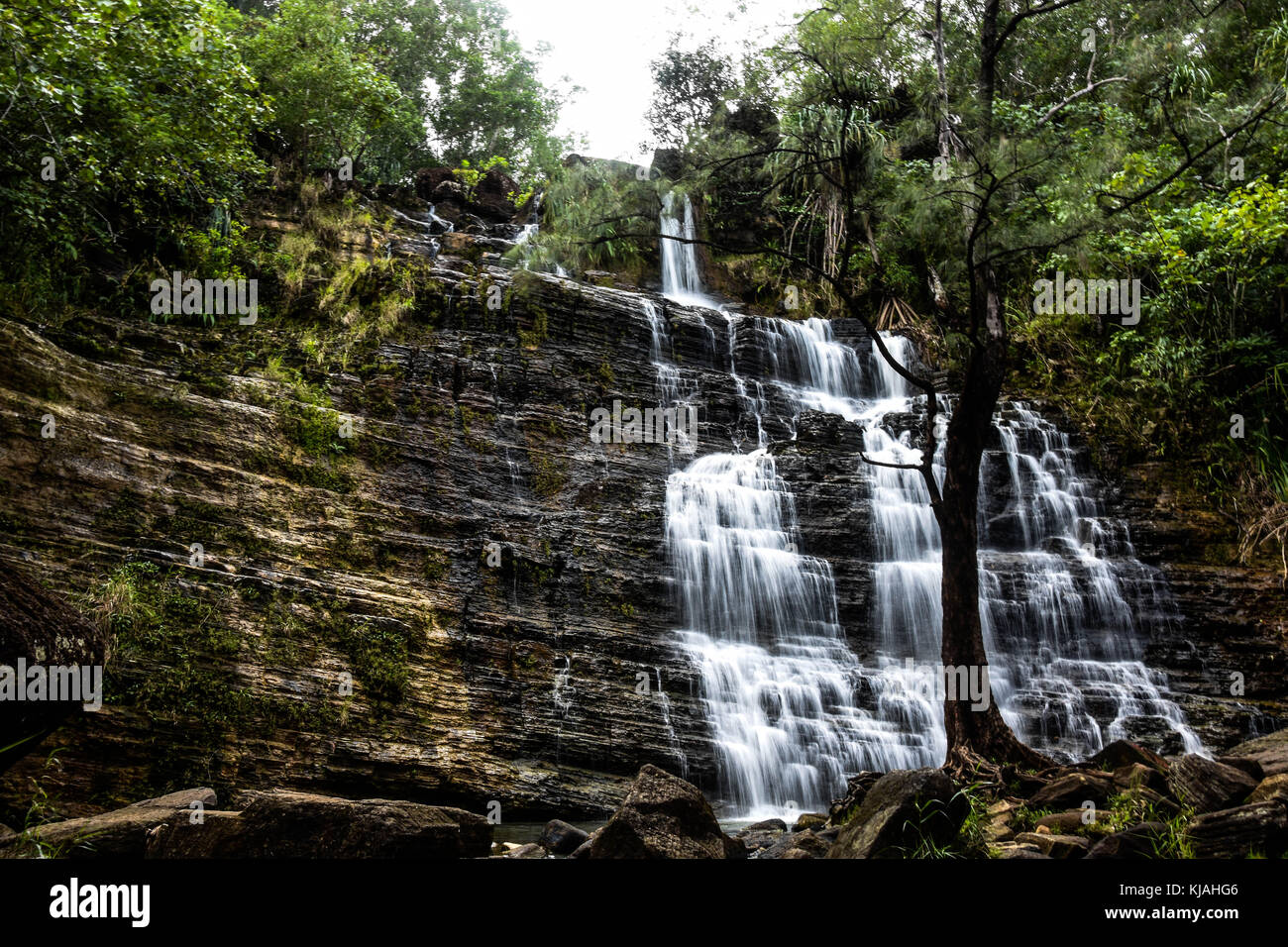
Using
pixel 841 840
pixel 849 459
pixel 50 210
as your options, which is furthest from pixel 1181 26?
pixel 50 210

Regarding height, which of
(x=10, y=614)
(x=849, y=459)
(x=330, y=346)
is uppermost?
(x=330, y=346)

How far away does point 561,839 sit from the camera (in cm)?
710

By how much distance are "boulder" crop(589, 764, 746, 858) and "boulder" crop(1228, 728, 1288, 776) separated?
3.75 m

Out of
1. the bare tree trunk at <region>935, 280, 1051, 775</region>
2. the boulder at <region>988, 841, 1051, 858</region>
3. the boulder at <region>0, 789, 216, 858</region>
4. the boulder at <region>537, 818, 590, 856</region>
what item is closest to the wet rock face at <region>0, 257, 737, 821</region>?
the boulder at <region>537, 818, 590, 856</region>

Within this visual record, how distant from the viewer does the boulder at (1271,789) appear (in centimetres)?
490

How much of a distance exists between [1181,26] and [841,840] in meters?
9.75

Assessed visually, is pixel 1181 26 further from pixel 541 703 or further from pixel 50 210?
pixel 50 210

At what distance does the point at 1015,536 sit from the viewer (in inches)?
548

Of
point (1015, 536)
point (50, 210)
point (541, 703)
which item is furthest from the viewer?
point (1015, 536)

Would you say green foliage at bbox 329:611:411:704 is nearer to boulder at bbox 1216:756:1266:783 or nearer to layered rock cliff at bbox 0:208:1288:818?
layered rock cliff at bbox 0:208:1288:818

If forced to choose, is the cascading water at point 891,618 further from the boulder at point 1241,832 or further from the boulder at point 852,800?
the boulder at point 1241,832

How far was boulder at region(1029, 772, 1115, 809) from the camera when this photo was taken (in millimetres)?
6707

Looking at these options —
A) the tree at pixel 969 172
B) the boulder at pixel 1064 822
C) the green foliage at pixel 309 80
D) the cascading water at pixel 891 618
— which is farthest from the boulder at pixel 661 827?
the green foliage at pixel 309 80

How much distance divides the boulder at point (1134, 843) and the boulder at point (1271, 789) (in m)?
0.62
